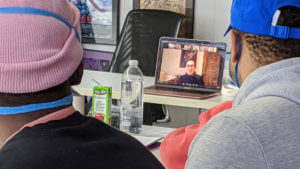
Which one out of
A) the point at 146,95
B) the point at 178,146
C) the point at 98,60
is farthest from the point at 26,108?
the point at 98,60

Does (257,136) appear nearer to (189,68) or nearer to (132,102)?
(132,102)

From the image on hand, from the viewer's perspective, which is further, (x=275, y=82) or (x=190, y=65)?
(x=190, y=65)

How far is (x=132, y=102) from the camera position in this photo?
221 cm

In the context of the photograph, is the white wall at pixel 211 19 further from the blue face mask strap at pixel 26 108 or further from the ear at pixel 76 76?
the blue face mask strap at pixel 26 108

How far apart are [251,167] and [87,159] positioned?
12.4 inches

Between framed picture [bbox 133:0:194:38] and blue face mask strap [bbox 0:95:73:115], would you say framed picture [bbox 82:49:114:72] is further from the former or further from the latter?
blue face mask strap [bbox 0:95:73:115]

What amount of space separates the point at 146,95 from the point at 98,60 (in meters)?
2.12

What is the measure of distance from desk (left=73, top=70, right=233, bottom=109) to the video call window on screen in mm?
125

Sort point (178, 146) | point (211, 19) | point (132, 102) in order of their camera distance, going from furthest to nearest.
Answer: point (211, 19)
point (132, 102)
point (178, 146)

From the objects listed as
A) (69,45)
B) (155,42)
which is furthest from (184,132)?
(155,42)

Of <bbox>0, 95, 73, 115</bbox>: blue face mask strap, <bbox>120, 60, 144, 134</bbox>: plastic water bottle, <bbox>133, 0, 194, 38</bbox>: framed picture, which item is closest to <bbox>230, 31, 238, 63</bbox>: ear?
<bbox>0, 95, 73, 115</bbox>: blue face mask strap

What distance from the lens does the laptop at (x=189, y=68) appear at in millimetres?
2561

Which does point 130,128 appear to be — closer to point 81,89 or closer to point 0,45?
point 81,89

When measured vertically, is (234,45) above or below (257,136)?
above
